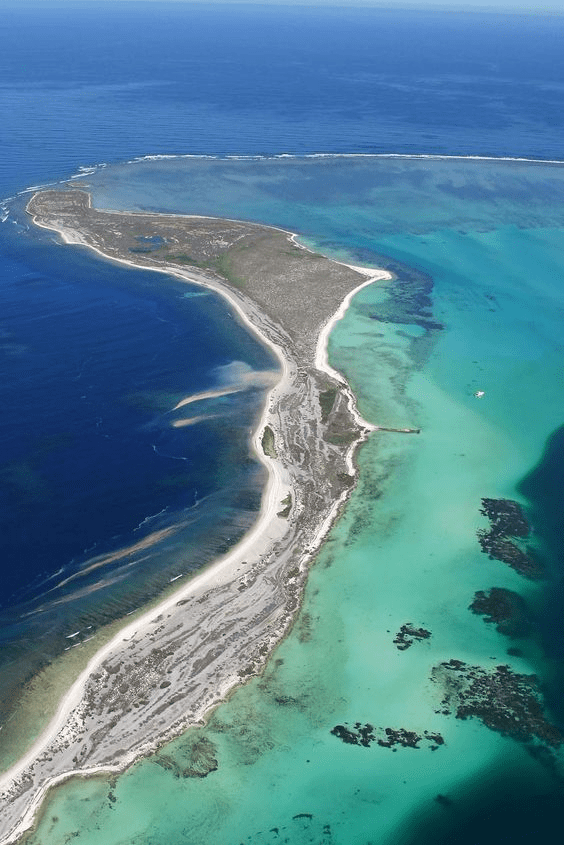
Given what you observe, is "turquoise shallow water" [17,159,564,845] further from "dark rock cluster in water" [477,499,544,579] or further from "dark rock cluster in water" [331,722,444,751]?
"dark rock cluster in water" [477,499,544,579]

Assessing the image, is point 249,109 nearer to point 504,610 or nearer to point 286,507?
point 286,507

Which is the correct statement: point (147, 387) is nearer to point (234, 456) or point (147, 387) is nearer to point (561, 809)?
point (234, 456)

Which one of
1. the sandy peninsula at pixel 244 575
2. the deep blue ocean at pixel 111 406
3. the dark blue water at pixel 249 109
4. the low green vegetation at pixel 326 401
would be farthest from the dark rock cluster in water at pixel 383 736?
the dark blue water at pixel 249 109

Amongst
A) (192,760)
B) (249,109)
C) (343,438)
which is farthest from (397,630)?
(249,109)

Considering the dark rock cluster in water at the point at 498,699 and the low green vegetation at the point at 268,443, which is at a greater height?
the low green vegetation at the point at 268,443

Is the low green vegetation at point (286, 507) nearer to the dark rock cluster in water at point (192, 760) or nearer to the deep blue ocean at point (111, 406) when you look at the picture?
the deep blue ocean at point (111, 406)

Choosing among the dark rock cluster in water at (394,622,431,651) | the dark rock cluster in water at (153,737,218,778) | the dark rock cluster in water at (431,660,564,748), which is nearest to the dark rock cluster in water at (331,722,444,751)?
the dark rock cluster in water at (431,660,564,748)
